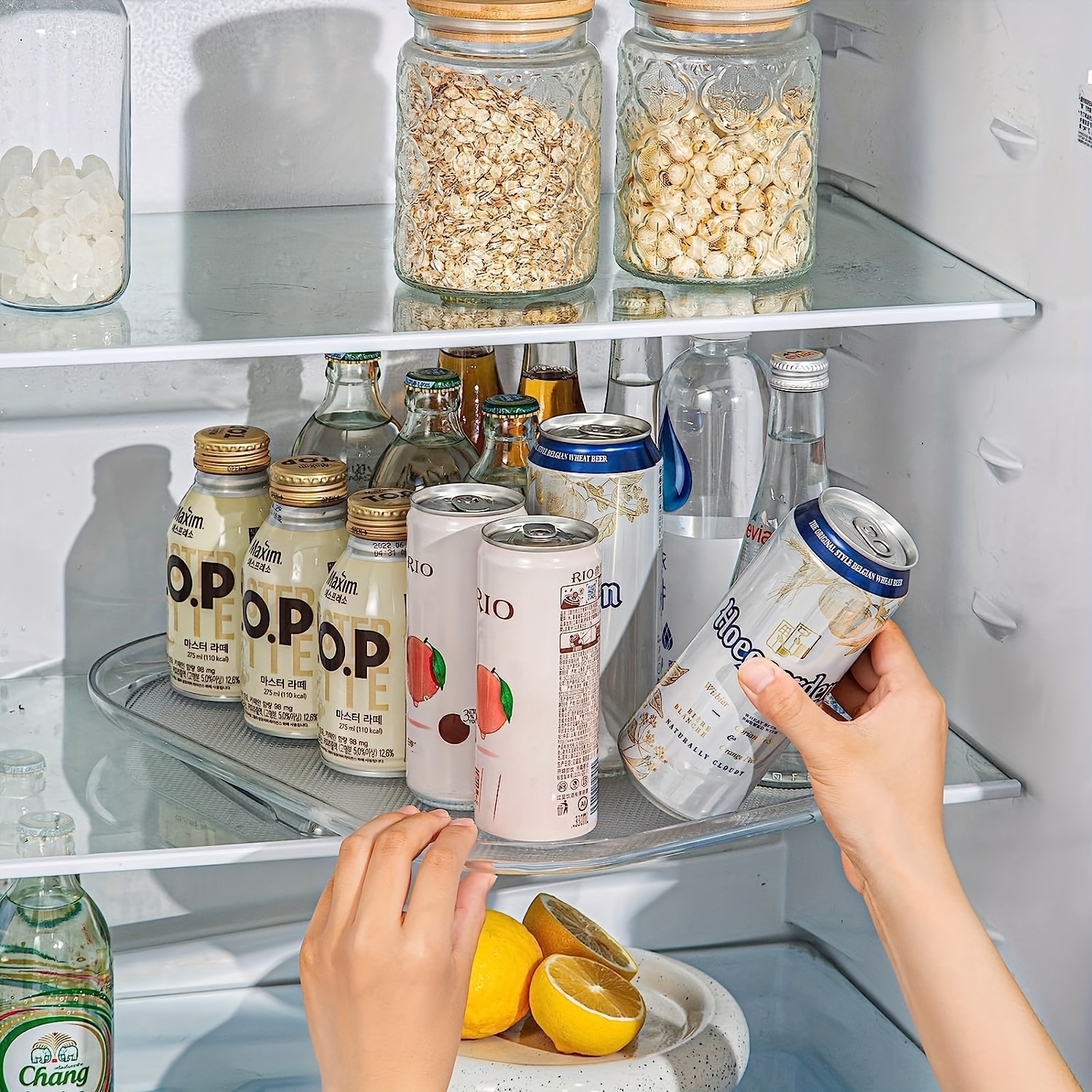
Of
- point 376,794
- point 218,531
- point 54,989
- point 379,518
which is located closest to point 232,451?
point 218,531

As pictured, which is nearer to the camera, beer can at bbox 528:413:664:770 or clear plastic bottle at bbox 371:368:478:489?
beer can at bbox 528:413:664:770

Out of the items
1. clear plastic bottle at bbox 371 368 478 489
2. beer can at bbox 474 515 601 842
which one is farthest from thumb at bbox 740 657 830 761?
clear plastic bottle at bbox 371 368 478 489

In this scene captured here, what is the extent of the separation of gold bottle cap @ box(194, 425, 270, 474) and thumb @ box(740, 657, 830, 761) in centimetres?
42

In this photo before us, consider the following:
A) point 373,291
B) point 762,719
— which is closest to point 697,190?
point 373,291

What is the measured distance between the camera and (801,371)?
1080 millimetres

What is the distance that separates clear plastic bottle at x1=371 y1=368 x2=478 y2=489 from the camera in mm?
1184

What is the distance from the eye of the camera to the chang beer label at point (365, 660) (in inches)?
42.9

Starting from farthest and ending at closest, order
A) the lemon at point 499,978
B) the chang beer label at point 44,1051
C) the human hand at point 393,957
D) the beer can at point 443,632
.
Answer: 1. the lemon at point 499,978
2. the chang beer label at point 44,1051
3. the beer can at point 443,632
4. the human hand at point 393,957

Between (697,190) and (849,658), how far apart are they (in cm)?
32

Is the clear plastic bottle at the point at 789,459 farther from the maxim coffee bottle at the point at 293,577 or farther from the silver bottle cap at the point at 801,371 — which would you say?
the maxim coffee bottle at the point at 293,577

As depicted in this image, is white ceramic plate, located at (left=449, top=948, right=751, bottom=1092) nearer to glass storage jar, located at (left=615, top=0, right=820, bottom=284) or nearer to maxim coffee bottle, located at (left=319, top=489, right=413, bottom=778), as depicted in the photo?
maxim coffee bottle, located at (left=319, top=489, right=413, bottom=778)

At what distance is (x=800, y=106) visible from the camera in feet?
3.49

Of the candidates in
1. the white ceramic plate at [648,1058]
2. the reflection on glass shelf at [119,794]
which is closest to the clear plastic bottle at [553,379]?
the reflection on glass shelf at [119,794]

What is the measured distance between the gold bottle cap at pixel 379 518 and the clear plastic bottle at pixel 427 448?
0.08m
